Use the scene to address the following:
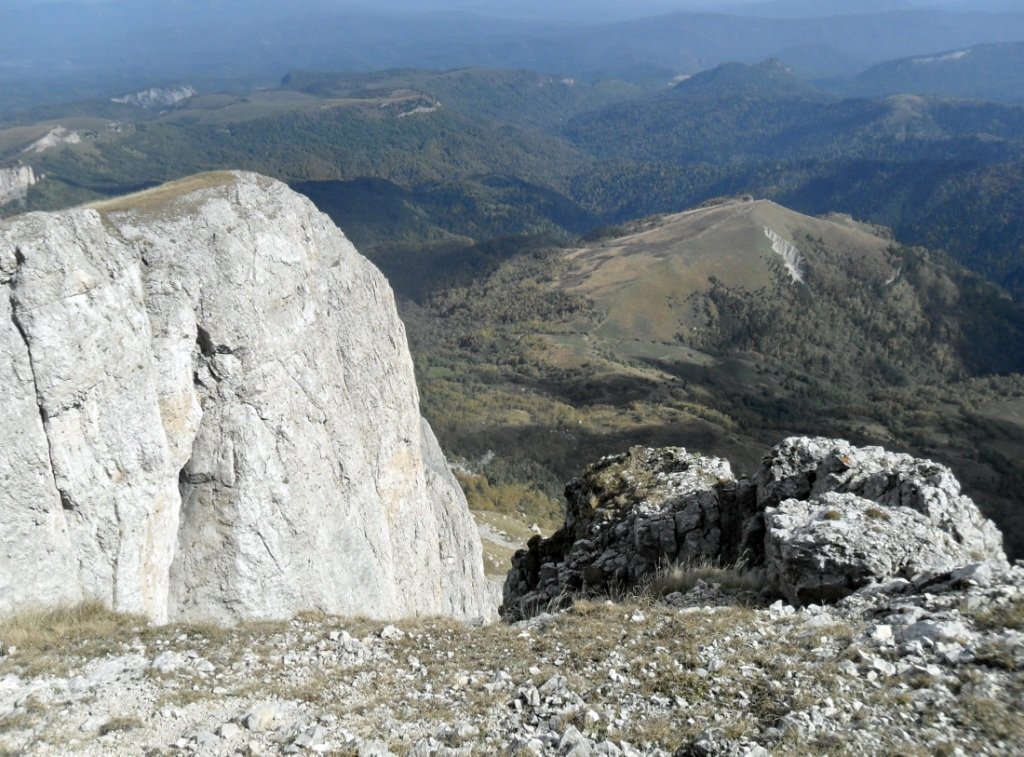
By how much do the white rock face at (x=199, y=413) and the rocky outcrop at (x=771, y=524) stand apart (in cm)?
825

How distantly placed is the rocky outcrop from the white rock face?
27.1 ft

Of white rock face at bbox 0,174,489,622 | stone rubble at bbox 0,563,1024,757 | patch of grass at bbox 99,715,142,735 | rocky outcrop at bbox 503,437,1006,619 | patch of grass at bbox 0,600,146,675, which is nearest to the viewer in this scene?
stone rubble at bbox 0,563,1024,757

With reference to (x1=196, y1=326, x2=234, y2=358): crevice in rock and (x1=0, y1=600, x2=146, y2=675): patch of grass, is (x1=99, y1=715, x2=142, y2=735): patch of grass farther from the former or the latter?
(x1=196, y1=326, x2=234, y2=358): crevice in rock

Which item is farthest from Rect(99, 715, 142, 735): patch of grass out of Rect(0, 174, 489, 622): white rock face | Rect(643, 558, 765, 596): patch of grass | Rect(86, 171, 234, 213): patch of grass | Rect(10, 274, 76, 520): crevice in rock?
Rect(86, 171, 234, 213): patch of grass

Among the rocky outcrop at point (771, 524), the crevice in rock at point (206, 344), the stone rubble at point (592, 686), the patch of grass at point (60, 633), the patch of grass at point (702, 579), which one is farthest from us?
the crevice in rock at point (206, 344)

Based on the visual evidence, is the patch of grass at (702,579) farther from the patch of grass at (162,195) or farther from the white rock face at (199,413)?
the patch of grass at (162,195)

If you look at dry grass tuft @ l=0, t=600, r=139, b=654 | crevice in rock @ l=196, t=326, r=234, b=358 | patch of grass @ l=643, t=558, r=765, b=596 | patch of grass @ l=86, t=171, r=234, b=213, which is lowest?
patch of grass @ l=643, t=558, r=765, b=596

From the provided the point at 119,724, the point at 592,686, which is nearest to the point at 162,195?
the point at 119,724

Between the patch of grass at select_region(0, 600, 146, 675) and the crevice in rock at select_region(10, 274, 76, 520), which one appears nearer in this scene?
the patch of grass at select_region(0, 600, 146, 675)

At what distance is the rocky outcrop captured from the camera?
16000 millimetres

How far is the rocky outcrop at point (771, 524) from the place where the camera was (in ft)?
52.5

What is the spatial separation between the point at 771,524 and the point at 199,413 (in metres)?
17.9

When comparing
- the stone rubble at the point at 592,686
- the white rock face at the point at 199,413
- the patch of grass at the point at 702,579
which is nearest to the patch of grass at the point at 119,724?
the stone rubble at the point at 592,686

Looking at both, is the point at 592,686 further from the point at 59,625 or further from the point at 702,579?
the point at 59,625
